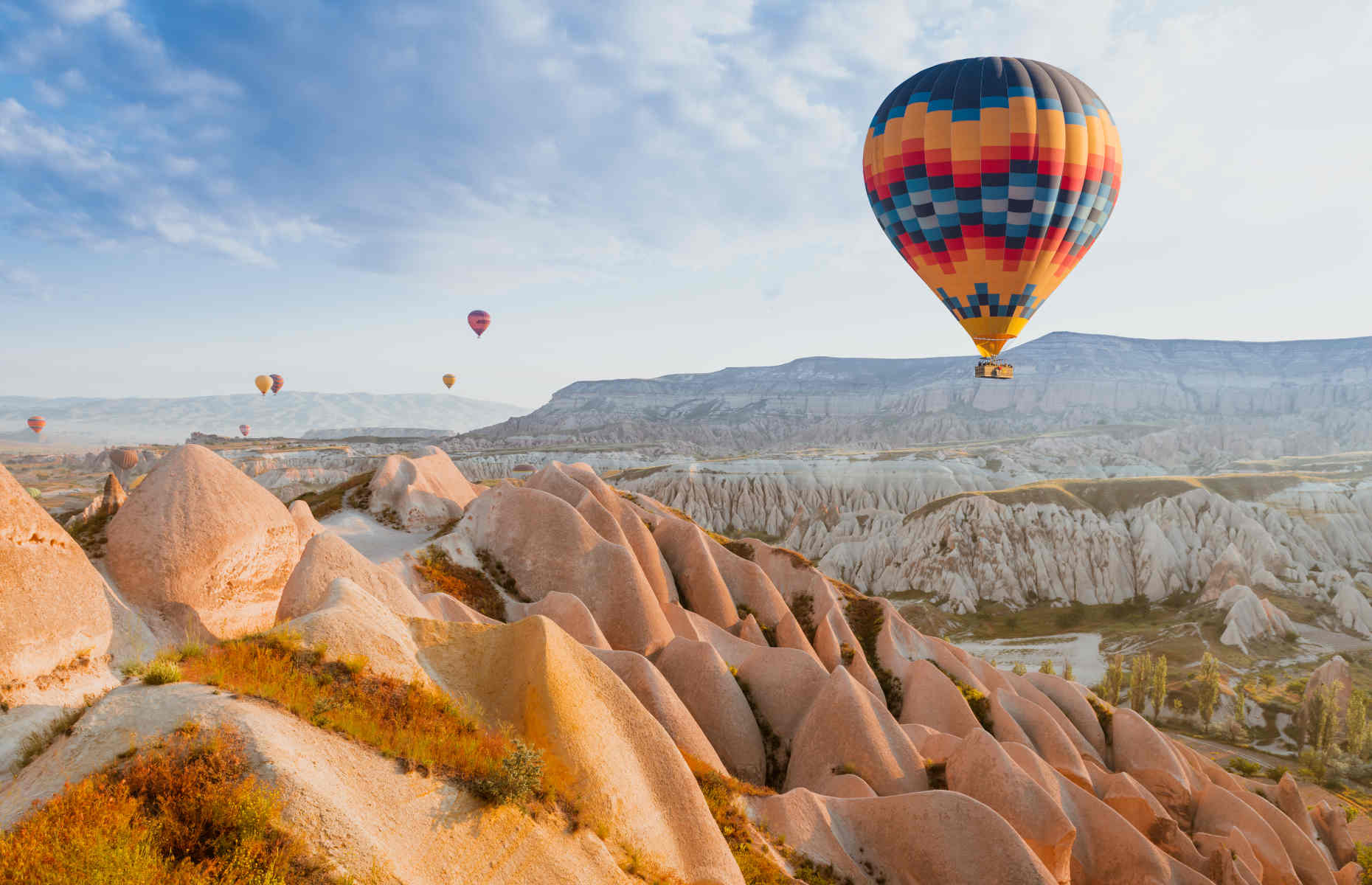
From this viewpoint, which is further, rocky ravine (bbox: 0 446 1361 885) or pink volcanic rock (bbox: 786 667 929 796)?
pink volcanic rock (bbox: 786 667 929 796)

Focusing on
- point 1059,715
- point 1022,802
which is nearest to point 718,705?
point 1022,802

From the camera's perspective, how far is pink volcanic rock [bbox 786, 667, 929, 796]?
22297mm

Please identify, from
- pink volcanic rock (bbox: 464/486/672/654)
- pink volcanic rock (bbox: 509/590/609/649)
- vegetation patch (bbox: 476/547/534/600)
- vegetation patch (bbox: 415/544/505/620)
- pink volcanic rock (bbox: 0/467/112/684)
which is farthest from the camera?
vegetation patch (bbox: 476/547/534/600)

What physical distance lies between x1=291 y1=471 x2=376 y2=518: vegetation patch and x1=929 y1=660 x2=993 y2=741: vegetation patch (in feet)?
97.8

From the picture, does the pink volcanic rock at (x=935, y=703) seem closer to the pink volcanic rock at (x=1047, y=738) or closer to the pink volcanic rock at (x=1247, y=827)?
the pink volcanic rock at (x=1047, y=738)

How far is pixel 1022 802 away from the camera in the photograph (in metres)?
20.0

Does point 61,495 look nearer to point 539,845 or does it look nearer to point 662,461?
point 662,461

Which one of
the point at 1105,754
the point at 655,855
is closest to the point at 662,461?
the point at 1105,754

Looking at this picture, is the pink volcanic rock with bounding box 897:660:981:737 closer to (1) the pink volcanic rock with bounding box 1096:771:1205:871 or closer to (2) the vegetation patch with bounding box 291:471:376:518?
(1) the pink volcanic rock with bounding box 1096:771:1205:871

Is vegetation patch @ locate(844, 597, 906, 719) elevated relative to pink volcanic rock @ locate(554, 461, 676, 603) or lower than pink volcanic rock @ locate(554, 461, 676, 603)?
lower

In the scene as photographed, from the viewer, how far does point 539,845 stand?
10.1m

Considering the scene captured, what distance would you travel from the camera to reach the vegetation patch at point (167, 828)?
6.69 meters

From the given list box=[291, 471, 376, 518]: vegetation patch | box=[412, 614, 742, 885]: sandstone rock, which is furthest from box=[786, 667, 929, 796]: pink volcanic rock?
box=[291, 471, 376, 518]: vegetation patch

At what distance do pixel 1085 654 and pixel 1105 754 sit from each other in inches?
1528
